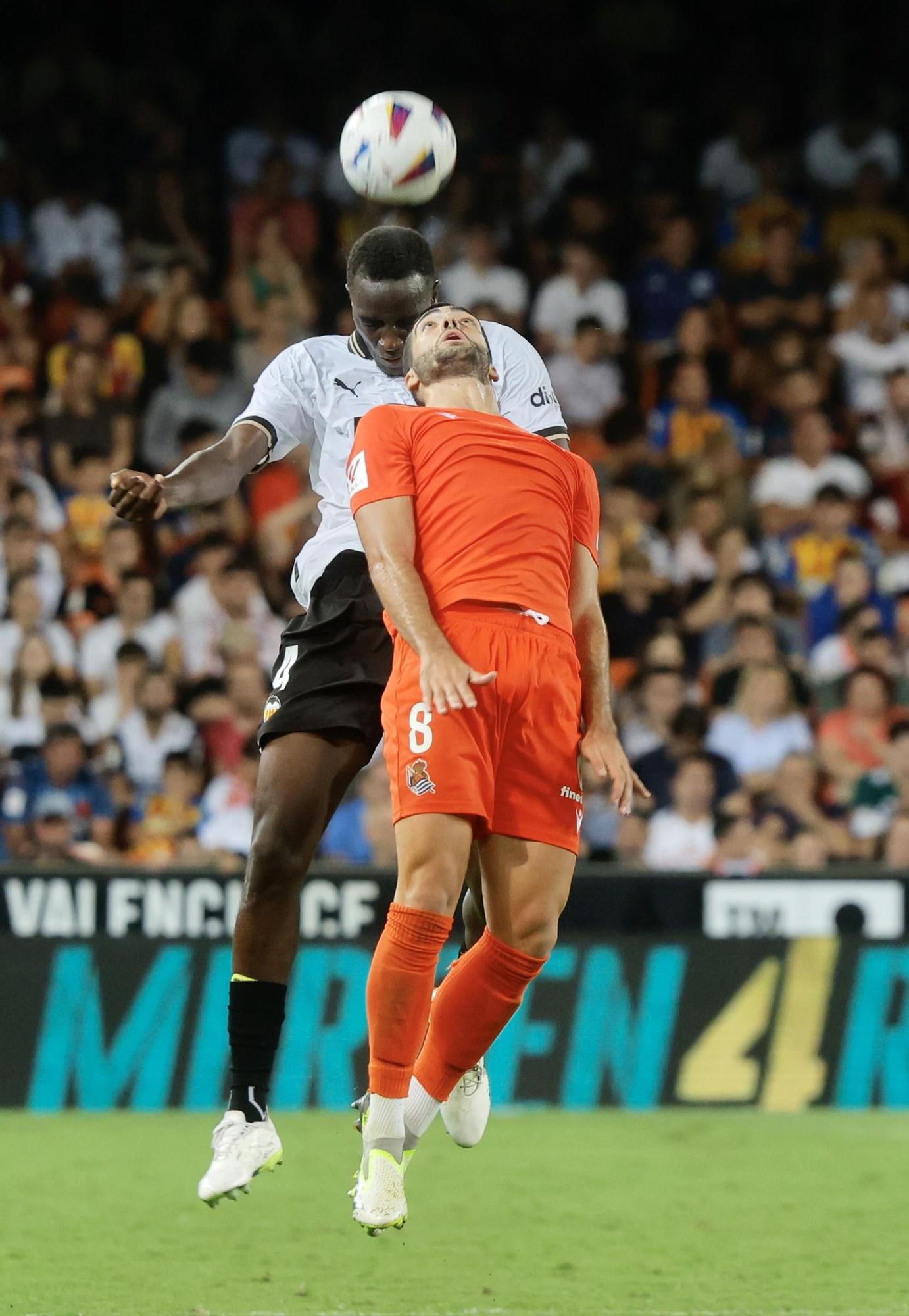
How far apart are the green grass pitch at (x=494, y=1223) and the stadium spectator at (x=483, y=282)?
640 cm

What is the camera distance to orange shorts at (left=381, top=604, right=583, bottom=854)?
17.1ft

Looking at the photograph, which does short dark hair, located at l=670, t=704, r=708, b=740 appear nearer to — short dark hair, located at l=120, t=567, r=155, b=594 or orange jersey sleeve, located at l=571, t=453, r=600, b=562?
short dark hair, located at l=120, t=567, r=155, b=594

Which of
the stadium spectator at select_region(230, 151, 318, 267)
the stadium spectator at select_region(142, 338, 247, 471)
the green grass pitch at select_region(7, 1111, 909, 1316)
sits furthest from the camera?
the stadium spectator at select_region(230, 151, 318, 267)

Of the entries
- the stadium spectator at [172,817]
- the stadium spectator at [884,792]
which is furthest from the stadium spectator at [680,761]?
the stadium spectator at [172,817]

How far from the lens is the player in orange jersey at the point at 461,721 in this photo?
5.20m

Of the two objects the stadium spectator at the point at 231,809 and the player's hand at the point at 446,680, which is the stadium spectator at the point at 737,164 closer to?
the stadium spectator at the point at 231,809

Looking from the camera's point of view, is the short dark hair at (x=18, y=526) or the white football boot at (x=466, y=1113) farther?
the short dark hair at (x=18, y=526)

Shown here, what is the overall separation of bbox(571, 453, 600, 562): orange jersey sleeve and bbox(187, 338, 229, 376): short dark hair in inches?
317

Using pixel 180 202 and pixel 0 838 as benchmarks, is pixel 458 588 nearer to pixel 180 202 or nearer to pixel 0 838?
pixel 0 838

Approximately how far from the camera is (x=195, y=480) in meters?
5.72

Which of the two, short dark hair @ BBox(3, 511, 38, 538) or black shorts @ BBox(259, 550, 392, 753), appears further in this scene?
short dark hair @ BBox(3, 511, 38, 538)

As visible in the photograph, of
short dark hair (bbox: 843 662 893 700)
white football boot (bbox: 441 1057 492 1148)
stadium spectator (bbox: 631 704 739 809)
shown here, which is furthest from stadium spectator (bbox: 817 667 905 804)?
white football boot (bbox: 441 1057 492 1148)

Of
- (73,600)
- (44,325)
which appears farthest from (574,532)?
(44,325)

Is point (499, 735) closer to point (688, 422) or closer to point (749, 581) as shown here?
point (749, 581)
